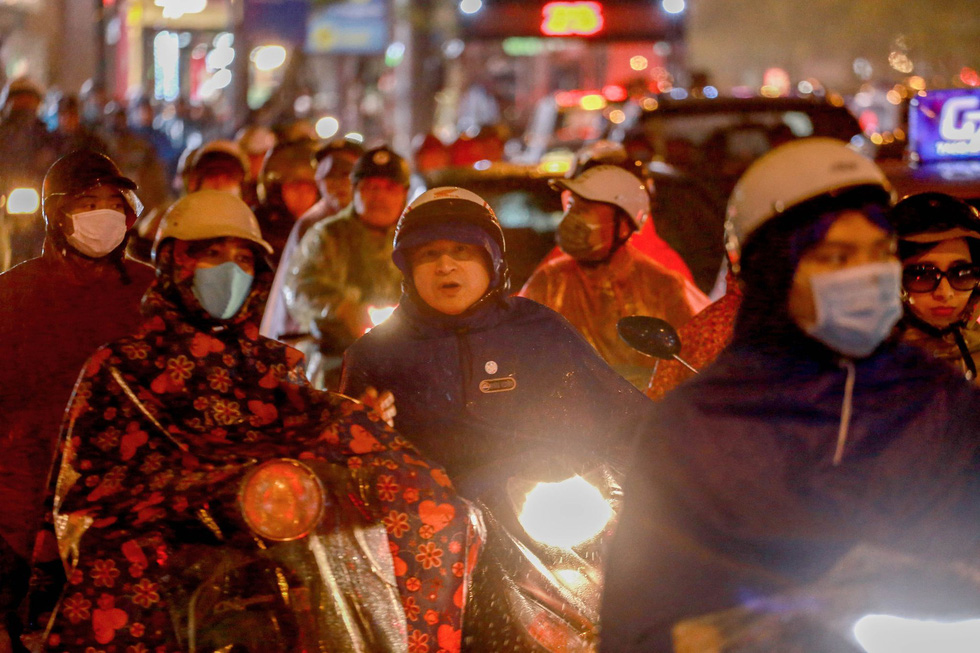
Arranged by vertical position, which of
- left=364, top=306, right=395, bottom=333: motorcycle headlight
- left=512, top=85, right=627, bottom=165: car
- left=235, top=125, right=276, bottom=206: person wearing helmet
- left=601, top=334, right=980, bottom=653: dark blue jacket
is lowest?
left=601, top=334, right=980, bottom=653: dark blue jacket

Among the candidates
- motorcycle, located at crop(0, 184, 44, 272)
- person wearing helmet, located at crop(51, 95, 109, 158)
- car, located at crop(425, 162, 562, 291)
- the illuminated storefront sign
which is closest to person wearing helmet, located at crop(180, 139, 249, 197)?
motorcycle, located at crop(0, 184, 44, 272)

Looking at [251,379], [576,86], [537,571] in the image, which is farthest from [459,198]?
[576,86]

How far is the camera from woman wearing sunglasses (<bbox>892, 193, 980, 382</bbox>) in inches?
180

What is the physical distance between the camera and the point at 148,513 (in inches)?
154

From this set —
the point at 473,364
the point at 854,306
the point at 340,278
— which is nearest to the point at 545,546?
the point at 473,364

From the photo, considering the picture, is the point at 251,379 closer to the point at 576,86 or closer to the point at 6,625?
the point at 6,625

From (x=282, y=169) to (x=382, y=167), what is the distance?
82.3 inches

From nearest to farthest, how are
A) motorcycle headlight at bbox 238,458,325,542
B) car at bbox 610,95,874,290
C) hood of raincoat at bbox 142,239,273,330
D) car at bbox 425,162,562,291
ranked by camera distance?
1. motorcycle headlight at bbox 238,458,325,542
2. hood of raincoat at bbox 142,239,273,330
3. car at bbox 425,162,562,291
4. car at bbox 610,95,874,290

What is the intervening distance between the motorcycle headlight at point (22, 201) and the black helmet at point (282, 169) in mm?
1694

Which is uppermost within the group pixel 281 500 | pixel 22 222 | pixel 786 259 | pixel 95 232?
pixel 22 222

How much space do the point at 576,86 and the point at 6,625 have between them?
123ft

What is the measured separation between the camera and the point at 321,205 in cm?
880

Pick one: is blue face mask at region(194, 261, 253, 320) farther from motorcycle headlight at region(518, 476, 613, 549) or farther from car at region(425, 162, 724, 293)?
car at region(425, 162, 724, 293)

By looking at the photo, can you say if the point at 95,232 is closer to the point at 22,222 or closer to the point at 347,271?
the point at 347,271
